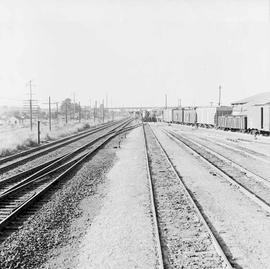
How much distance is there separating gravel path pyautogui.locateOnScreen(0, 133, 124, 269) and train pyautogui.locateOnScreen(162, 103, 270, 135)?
78.0 feet

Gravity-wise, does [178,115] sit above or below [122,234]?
above

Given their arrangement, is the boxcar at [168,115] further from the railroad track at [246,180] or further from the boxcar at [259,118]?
the railroad track at [246,180]

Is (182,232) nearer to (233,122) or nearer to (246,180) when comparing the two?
(246,180)

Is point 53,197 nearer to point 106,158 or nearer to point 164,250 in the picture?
point 164,250

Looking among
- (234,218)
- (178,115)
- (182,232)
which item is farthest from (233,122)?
(182,232)

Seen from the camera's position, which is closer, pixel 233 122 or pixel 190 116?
pixel 233 122

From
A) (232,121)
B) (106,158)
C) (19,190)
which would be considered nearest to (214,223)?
(19,190)

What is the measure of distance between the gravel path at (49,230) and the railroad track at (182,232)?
176 cm

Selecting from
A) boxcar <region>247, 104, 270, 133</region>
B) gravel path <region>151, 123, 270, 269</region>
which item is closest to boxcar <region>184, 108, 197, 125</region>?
boxcar <region>247, 104, 270, 133</region>

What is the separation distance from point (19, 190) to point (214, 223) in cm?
662

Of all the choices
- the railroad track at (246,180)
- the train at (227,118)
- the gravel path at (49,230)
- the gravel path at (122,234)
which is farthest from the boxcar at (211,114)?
the gravel path at (49,230)

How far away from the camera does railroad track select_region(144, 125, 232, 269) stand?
6.12m

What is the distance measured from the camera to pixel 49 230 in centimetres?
788

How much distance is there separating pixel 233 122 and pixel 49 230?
36.2m
